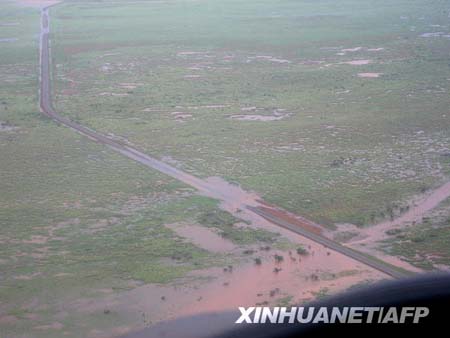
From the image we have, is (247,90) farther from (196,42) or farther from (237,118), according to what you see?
(196,42)

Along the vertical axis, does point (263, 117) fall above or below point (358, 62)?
below

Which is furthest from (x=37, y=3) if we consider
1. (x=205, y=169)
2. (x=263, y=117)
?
(x=205, y=169)

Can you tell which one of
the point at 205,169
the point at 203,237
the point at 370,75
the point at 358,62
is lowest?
the point at 203,237

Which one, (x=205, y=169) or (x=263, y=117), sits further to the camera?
(x=263, y=117)

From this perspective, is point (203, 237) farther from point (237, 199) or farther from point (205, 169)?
point (205, 169)

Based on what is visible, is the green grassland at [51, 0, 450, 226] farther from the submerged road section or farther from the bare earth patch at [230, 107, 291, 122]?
the submerged road section

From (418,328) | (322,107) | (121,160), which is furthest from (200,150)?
(418,328)
